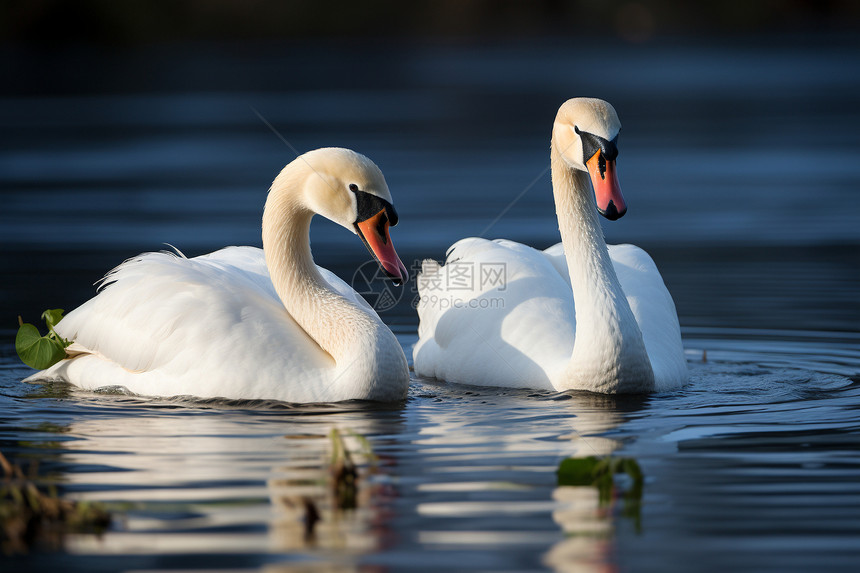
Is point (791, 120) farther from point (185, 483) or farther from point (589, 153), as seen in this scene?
point (185, 483)

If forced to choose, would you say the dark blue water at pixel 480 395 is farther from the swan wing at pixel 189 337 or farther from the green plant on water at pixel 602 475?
the swan wing at pixel 189 337

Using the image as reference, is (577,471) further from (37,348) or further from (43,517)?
(37,348)

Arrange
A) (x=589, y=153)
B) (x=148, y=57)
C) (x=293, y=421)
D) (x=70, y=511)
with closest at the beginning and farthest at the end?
(x=70, y=511) < (x=293, y=421) < (x=589, y=153) < (x=148, y=57)

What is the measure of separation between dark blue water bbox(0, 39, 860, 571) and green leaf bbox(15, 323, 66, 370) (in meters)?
0.24

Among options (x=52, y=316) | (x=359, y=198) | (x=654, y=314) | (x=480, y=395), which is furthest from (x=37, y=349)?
(x=654, y=314)

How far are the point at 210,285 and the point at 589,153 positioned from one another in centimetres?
237

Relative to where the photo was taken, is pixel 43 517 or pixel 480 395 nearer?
pixel 43 517

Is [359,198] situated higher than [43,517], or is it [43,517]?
[359,198]

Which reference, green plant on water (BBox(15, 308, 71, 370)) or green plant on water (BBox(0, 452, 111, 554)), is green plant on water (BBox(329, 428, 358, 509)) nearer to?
green plant on water (BBox(0, 452, 111, 554))

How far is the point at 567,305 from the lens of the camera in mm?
9711

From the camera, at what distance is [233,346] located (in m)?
8.40

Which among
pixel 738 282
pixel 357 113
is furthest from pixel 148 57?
pixel 738 282

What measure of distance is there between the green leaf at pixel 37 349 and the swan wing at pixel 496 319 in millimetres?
2446

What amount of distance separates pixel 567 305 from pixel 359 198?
6.38ft
